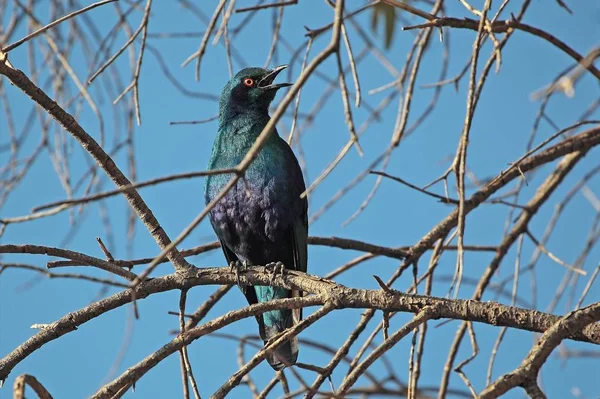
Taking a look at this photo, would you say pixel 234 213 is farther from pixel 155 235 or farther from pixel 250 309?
pixel 250 309

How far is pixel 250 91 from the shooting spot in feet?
16.8

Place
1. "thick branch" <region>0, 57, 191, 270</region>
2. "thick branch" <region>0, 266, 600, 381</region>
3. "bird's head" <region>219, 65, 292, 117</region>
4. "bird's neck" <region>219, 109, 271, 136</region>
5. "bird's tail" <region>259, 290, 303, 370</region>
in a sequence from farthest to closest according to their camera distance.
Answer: "bird's head" <region>219, 65, 292, 117</region> < "bird's neck" <region>219, 109, 271, 136</region> < "bird's tail" <region>259, 290, 303, 370</region> < "thick branch" <region>0, 57, 191, 270</region> < "thick branch" <region>0, 266, 600, 381</region>

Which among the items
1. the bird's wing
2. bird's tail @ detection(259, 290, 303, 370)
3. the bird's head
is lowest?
bird's tail @ detection(259, 290, 303, 370)

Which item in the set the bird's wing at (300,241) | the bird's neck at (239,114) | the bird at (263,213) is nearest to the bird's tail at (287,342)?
the bird at (263,213)

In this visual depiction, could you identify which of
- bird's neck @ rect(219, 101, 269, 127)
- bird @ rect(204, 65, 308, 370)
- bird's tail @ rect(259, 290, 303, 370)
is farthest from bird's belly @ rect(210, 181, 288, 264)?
bird's neck @ rect(219, 101, 269, 127)

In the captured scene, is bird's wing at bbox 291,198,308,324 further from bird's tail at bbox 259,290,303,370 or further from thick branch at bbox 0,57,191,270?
thick branch at bbox 0,57,191,270

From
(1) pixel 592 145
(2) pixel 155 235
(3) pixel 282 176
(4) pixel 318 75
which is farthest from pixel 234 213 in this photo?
(1) pixel 592 145

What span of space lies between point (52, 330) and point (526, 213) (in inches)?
84.3

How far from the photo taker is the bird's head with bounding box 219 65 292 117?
5086 mm

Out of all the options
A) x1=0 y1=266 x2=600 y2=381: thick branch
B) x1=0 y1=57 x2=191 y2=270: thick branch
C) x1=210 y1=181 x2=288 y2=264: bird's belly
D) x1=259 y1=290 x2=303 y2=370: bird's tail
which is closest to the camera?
x1=0 y1=266 x2=600 y2=381: thick branch

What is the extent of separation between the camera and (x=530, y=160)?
3.89 meters

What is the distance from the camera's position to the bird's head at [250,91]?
509 centimetres

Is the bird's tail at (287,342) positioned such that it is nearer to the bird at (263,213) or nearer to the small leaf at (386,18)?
the bird at (263,213)

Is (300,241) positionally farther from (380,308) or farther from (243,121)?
(380,308)
